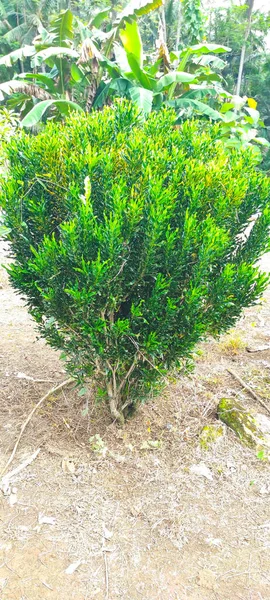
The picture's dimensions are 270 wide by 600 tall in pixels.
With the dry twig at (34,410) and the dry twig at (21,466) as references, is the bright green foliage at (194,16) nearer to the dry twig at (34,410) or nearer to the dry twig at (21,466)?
the dry twig at (34,410)

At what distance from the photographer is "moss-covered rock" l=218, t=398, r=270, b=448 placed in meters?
2.79

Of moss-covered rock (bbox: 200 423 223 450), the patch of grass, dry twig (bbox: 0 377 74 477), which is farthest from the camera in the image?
the patch of grass

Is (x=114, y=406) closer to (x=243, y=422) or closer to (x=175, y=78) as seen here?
(x=243, y=422)

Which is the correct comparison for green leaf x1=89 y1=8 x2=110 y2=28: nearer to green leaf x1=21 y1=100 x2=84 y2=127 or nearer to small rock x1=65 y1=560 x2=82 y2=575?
green leaf x1=21 y1=100 x2=84 y2=127

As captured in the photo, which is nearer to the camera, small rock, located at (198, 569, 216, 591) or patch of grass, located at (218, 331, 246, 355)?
small rock, located at (198, 569, 216, 591)

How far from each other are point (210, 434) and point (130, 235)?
1780mm

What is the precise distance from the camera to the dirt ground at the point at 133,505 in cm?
190

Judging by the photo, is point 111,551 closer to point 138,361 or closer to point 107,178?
point 138,361

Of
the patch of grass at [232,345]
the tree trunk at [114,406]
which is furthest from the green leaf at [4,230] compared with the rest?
the patch of grass at [232,345]

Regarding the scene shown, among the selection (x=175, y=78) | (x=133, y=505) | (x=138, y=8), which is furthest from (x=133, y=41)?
(x=133, y=505)

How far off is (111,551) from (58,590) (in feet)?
1.08

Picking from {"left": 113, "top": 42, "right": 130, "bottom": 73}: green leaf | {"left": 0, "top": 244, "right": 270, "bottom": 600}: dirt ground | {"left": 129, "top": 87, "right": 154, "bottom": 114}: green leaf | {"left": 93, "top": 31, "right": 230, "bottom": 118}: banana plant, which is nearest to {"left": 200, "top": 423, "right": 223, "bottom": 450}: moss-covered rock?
{"left": 0, "top": 244, "right": 270, "bottom": 600}: dirt ground

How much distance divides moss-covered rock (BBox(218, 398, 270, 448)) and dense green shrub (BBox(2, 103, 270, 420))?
1006mm

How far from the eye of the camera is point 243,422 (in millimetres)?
2889
